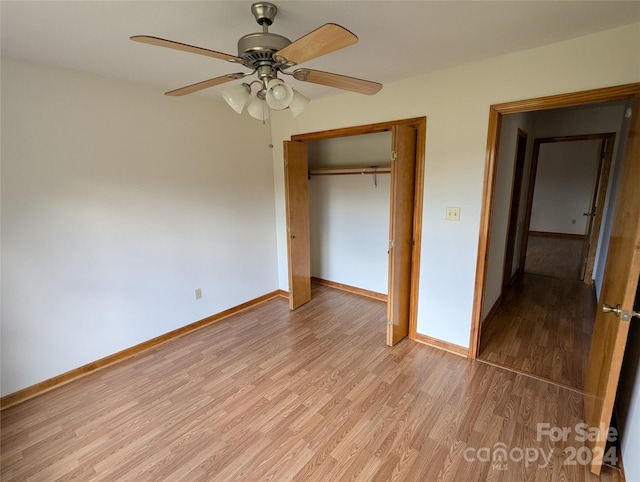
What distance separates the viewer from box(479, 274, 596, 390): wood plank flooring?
2.48 m

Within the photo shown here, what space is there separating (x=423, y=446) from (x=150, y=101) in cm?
332

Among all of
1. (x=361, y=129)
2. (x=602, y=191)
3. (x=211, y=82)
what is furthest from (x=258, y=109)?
(x=602, y=191)

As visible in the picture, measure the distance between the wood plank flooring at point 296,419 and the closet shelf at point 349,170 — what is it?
1948 mm

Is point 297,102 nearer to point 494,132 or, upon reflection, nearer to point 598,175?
point 494,132

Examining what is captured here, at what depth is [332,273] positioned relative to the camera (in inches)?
175

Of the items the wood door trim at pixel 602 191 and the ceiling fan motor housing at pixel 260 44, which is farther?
the wood door trim at pixel 602 191

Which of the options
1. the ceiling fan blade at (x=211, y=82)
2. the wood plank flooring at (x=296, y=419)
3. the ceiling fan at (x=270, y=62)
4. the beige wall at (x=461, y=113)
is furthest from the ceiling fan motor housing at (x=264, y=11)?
the wood plank flooring at (x=296, y=419)

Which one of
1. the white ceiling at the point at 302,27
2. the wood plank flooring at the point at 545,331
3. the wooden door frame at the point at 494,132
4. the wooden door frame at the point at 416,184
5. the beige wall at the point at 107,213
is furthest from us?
the wooden door frame at the point at 416,184

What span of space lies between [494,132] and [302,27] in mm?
1556

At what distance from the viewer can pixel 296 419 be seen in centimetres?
199

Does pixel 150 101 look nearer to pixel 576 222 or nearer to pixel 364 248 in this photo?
pixel 364 248

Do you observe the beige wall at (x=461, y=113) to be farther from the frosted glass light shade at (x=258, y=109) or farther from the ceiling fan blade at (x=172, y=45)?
the ceiling fan blade at (x=172, y=45)

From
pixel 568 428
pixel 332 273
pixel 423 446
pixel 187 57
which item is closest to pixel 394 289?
pixel 423 446

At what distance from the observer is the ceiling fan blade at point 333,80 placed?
143 cm
